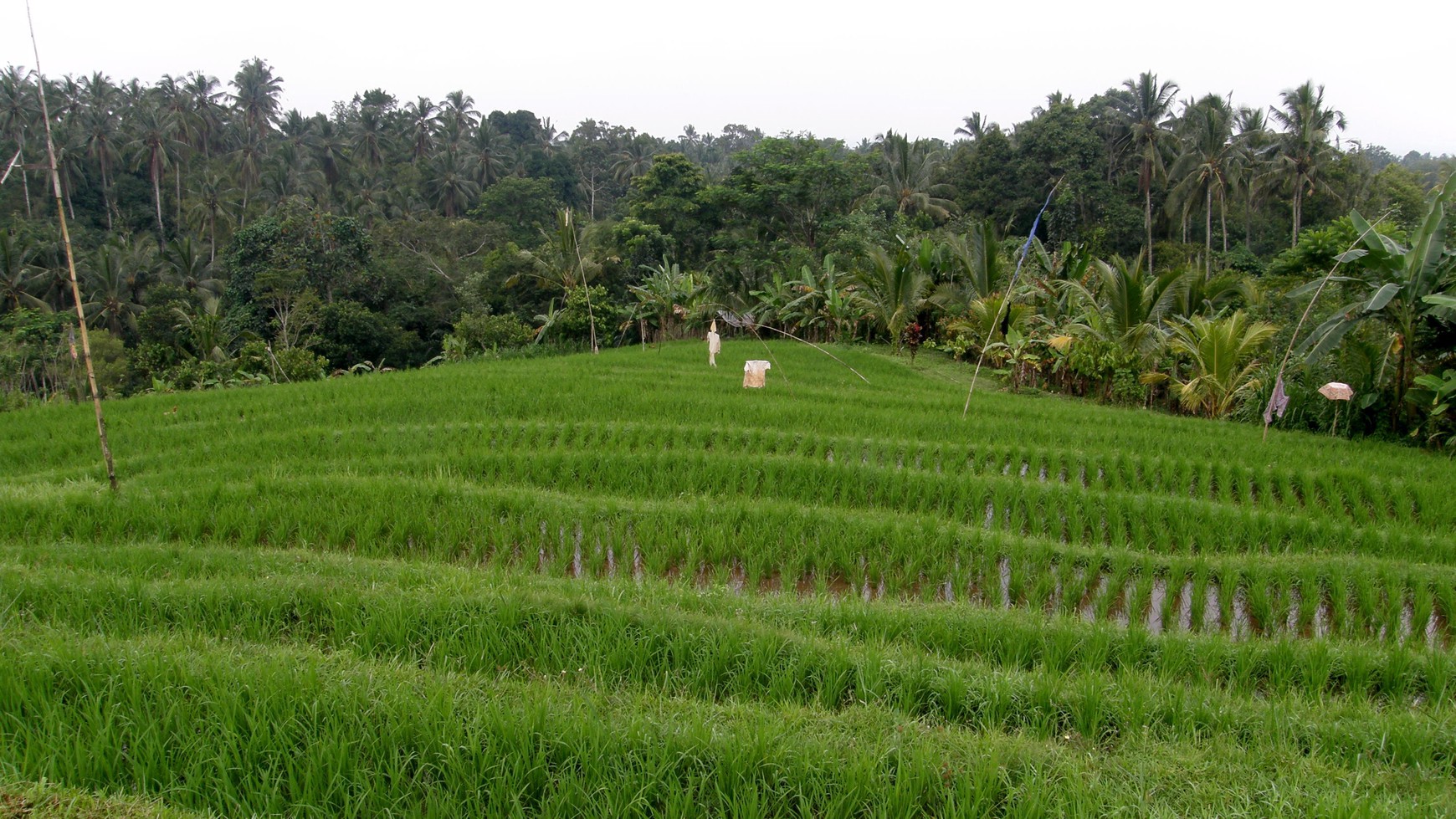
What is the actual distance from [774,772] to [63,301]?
31942 millimetres

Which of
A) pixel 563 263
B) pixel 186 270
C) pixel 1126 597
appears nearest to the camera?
pixel 1126 597

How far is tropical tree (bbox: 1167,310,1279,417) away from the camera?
30.7ft

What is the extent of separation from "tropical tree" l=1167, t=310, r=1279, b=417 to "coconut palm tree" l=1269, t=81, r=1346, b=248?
19.1m

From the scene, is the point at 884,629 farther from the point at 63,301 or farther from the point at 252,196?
the point at 252,196

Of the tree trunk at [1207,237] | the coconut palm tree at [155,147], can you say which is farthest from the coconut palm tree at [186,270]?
the tree trunk at [1207,237]

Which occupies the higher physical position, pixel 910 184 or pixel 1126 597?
pixel 910 184

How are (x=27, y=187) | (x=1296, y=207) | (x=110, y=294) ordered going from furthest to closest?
(x=27, y=187) < (x=1296, y=207) < (x=110, y=294)

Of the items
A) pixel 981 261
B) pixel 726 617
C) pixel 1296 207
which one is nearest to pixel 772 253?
pixel 981 261

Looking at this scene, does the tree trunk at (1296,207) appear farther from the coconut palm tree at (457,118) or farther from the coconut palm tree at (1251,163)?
the coconut palm tree at (457,118)

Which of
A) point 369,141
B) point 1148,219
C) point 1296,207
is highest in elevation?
point 369,141

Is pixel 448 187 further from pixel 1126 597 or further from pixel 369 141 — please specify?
pixel 1126 597

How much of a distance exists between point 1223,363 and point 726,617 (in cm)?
831

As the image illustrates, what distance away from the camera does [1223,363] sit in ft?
31.1

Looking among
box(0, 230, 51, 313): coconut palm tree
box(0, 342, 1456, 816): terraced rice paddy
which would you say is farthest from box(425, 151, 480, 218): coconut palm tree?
box(0, 342, 1456, 816): terraced rice paddy
